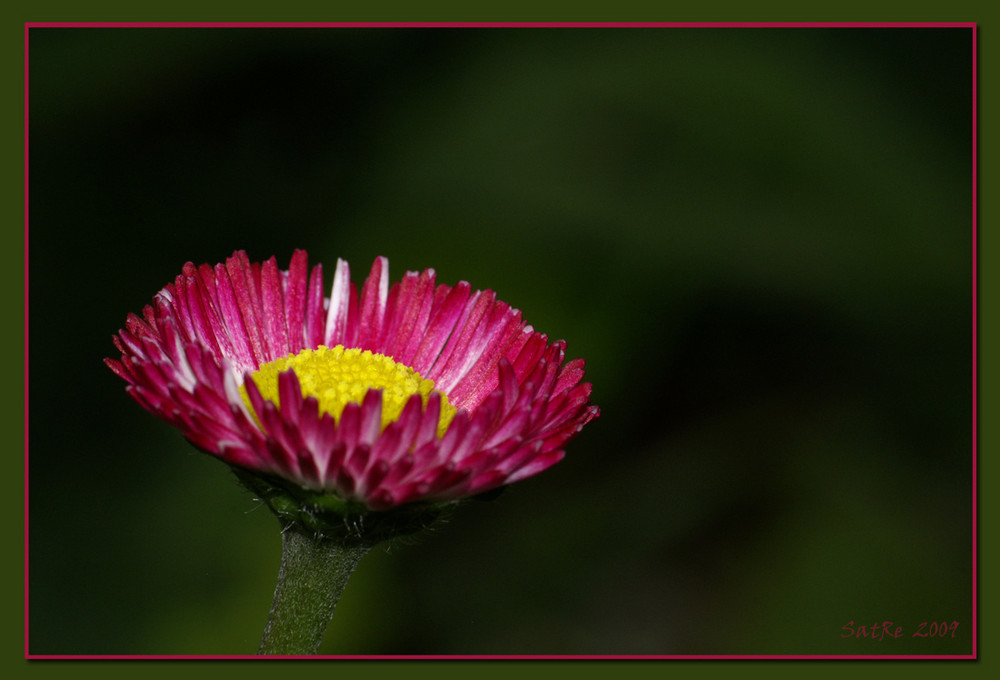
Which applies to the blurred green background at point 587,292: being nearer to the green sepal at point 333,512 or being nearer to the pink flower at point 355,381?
the pink flower at point 355,381

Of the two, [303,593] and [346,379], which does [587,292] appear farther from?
[303,593]

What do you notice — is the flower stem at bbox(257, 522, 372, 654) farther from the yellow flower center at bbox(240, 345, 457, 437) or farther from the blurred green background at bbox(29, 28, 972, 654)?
the blurred green background at bbox(29, 28, 972, 654)

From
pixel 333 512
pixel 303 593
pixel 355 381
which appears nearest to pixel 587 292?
pixel 355 381

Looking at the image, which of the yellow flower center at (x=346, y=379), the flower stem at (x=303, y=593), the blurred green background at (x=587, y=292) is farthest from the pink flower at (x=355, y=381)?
the blurred green background at (x=587, y=292)

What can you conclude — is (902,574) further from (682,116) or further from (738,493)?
(682,116)

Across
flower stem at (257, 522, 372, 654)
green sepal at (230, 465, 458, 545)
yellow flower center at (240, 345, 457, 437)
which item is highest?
yellow flower center at (240, 345, 457, 437)

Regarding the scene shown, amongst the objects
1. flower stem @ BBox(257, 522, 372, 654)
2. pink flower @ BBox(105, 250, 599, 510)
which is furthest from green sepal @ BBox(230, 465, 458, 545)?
flower stem @ BBox(257, 522, 372, 654)

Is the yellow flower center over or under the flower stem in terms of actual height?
over
